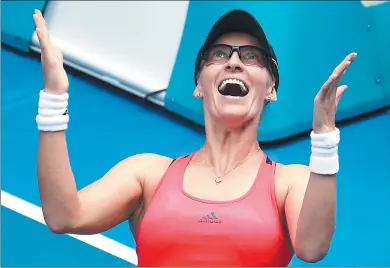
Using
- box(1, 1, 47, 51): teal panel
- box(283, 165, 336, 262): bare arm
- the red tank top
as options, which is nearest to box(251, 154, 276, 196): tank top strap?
the red tank top

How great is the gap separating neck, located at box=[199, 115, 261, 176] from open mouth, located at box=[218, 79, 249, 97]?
0.23ft

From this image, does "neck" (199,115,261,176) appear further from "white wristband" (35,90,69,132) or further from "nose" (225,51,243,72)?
"white wristband" (35,90,69,132)

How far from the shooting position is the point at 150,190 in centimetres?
184

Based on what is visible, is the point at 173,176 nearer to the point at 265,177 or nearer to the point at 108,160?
the point at 265,177

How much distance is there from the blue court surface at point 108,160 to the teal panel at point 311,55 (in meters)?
0.04

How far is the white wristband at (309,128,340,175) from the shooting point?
1539mm

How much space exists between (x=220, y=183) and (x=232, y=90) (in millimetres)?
193

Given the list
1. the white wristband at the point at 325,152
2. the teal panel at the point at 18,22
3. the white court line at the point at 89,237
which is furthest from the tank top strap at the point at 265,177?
the teal panel at the point at 18,22

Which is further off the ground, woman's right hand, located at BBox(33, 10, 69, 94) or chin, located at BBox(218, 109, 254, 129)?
woman's right hand, located at BBox(33, 10, 69, 94)

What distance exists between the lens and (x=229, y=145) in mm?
1857

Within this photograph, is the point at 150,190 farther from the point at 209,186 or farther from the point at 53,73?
the point at 53,73

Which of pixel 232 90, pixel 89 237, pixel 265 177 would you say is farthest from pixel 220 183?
pixel 89 237

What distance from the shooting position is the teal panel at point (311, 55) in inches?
96.0

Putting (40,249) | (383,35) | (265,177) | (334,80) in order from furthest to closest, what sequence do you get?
(383,35) < (40,249) < (265,177) < (334,80)
